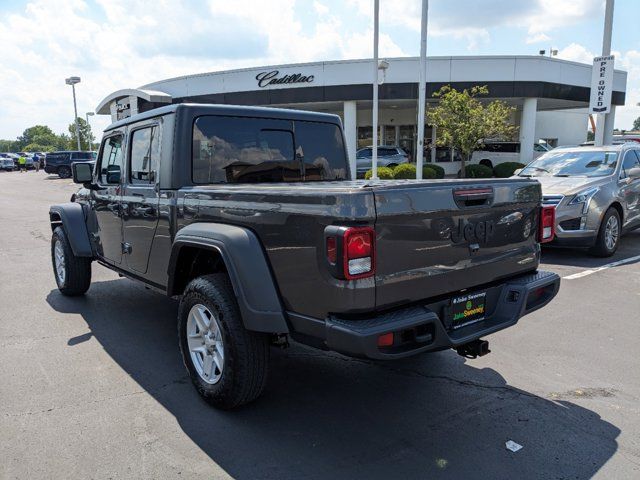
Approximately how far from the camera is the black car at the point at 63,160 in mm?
37688

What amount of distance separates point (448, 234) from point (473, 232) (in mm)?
253

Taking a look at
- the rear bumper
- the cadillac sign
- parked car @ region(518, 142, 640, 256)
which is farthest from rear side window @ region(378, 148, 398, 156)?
the rear bumper

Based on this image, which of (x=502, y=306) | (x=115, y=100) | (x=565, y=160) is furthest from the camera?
(x=115, y=100)

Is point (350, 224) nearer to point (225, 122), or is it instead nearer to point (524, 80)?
point (225, 122)

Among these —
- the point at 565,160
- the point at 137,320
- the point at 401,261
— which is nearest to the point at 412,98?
the point at 565,160

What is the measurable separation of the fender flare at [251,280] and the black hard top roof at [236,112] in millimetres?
1295

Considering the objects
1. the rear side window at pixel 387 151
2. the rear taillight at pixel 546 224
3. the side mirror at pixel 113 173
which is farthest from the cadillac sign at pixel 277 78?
the rear taillight at pixel 546 224

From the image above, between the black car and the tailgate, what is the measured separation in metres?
38.9

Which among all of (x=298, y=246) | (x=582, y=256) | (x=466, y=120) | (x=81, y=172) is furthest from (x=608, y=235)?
(x=466, y=120)

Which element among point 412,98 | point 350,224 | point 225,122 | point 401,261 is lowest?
point 401,261

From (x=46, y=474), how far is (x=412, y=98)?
2709cm

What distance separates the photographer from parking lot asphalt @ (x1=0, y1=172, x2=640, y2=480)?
9.46 ft

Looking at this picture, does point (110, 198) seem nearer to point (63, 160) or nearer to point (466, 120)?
point (466, 120)

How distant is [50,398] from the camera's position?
3703 mm
